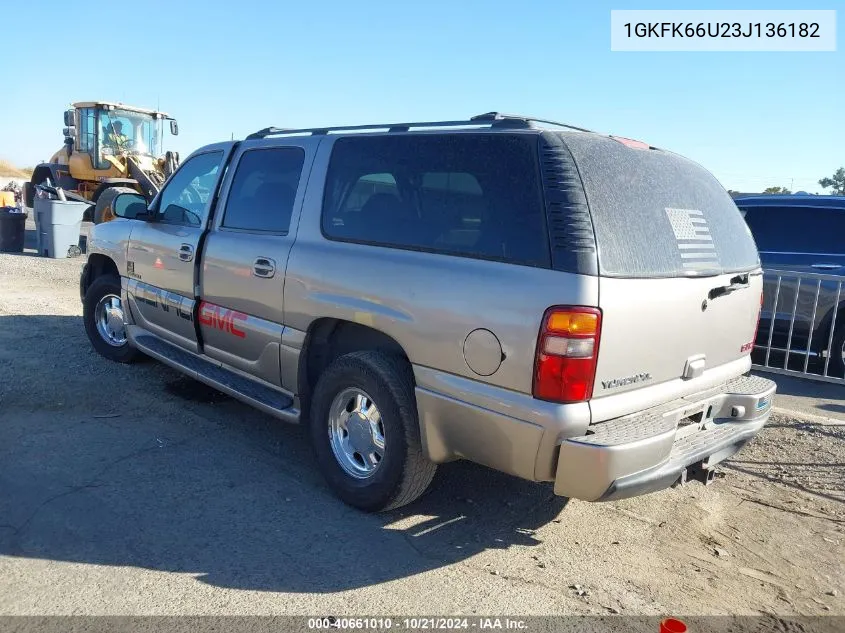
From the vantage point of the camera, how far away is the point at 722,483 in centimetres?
452

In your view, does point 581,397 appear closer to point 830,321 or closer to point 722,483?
point 722,483

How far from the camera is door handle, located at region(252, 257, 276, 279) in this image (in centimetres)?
435

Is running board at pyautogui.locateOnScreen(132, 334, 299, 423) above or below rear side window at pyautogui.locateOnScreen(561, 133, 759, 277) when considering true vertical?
below

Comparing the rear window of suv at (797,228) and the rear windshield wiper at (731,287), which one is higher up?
the rear window of suv at (797,228)

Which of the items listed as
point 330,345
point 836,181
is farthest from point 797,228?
point 836,181

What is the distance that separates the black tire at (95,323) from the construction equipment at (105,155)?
1098 cm

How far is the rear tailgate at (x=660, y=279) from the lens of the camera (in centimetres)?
306

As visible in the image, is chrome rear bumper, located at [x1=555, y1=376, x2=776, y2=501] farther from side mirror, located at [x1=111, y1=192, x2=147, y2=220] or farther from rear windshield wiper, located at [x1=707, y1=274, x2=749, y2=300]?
side mirror, located at [x1=111, y1=192, x2=147, y2=220]

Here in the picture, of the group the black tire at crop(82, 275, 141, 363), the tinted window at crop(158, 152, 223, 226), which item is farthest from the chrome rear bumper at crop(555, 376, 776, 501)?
the black tire at crop(82, 275, 141, 363)

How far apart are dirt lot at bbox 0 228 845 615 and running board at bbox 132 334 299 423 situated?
38cm

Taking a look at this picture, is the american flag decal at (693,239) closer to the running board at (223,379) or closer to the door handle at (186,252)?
the running board at (223,379)

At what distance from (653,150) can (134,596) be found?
11.0 ft

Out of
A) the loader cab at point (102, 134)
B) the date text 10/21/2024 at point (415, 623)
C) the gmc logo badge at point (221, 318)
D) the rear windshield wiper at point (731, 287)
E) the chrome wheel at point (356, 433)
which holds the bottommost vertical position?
the date text 10/21/2024 at point (415, 623)

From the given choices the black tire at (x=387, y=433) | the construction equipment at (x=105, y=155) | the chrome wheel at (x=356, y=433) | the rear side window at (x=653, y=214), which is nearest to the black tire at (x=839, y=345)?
the rear side window at (x=653, y=214)
